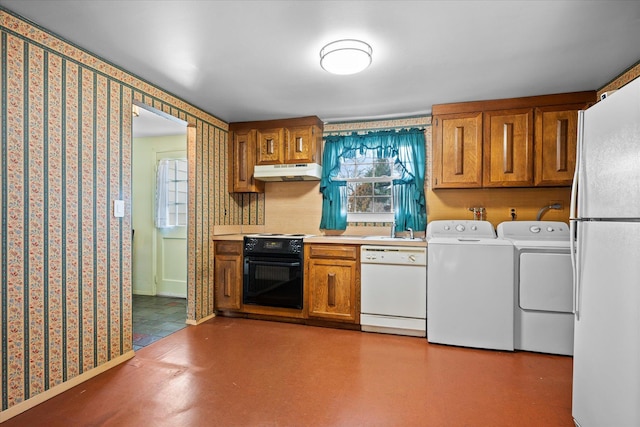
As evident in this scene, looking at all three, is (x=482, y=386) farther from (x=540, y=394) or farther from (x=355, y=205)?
(x=355, y=205)

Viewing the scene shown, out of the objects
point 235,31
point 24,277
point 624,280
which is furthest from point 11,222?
point 624,280

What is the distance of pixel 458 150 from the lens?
11.0ft

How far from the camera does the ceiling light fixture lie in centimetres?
215

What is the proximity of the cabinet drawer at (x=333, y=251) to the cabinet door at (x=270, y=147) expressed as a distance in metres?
1.15

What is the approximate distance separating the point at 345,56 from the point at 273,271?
7.56 feet

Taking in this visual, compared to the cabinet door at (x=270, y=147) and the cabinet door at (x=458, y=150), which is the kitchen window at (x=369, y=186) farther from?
the cabinet door at (x=270, y=147)

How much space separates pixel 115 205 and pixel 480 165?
333 centimetres

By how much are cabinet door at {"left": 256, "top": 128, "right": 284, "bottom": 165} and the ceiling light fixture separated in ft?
5.33

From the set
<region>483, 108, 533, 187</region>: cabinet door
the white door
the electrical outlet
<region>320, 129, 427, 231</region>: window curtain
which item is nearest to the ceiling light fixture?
<region>320, 129, 427, 231</region>: window curtain

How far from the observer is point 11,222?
1868 mm

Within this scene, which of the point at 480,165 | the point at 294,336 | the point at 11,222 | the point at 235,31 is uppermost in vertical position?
the point at 235,31

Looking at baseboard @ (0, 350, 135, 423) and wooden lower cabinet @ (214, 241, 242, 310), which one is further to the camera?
wooden lower cabinet @ (214, 241, 242, 310)

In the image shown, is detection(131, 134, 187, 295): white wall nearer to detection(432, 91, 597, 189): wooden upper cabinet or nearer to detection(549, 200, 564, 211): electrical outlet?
detection(432, 91, 597, 189): wooden upper cabinet

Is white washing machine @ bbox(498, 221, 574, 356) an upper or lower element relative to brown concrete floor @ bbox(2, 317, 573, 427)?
upper
